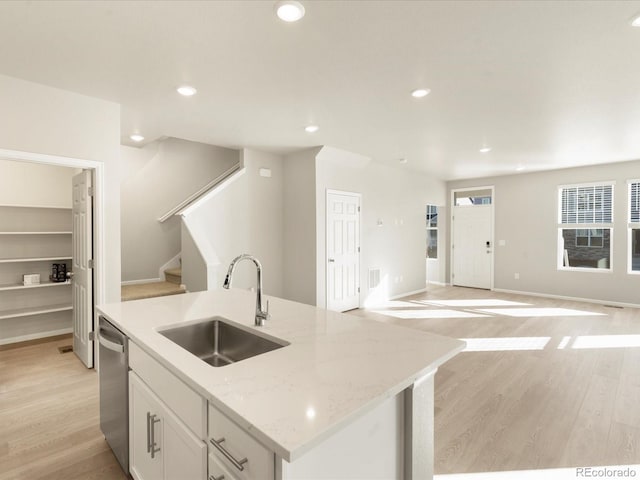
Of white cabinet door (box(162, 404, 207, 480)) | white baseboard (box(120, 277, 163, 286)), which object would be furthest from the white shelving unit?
white cabinet door (box(162, 404, 207, 480))

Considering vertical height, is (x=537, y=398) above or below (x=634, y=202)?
below

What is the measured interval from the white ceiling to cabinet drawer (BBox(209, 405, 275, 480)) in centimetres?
204

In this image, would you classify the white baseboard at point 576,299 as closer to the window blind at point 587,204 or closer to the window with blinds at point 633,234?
the window with blinds at point 633,234

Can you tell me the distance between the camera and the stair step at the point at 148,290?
4371 mm

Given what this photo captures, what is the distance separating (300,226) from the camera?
211 inches

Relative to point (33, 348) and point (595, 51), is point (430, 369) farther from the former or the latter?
point (33, 348)

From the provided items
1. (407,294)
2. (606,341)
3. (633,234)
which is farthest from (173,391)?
(633,234)

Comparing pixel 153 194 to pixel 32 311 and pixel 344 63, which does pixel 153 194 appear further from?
pixel 344 63

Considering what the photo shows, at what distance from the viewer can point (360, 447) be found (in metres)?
1.10

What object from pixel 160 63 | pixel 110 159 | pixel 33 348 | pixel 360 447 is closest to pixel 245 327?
pixel 360 447

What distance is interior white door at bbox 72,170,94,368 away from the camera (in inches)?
129

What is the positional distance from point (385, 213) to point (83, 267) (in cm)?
480

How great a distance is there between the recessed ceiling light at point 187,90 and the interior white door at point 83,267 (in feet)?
3.96

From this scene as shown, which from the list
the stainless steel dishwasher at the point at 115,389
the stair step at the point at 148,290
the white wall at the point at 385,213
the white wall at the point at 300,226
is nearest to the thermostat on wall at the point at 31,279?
the stair step at the point at 148,290
